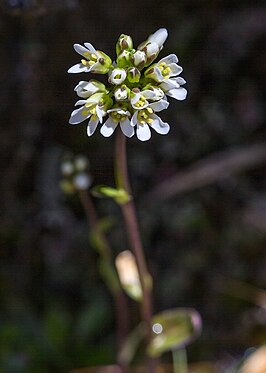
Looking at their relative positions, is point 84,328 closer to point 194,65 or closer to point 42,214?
point 42,214

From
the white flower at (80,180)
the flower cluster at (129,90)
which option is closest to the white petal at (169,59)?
the flower cluster at (129,90)

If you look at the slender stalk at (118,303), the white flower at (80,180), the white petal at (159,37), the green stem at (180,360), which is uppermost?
the white petal at (159,37)

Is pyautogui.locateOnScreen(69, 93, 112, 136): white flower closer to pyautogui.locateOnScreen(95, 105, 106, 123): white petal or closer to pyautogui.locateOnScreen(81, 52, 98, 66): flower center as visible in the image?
pyautogui.locateOnScreen(95, 105, 106, 123): white petal

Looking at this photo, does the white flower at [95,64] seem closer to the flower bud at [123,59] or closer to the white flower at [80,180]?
the flower bud at [123,59]

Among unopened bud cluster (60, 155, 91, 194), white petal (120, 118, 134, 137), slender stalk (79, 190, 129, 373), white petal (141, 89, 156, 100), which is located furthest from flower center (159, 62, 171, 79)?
slender stalk (79, 190, 129, 373)

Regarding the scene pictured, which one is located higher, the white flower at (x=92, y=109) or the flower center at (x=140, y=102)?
the white flower at (x=92, y=109)

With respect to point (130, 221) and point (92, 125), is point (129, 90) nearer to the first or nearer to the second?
point (92, 125)
